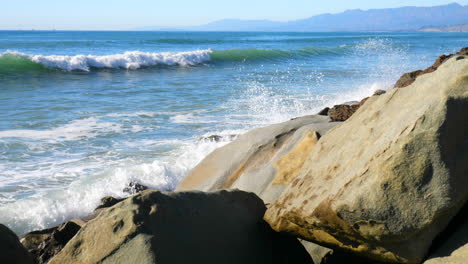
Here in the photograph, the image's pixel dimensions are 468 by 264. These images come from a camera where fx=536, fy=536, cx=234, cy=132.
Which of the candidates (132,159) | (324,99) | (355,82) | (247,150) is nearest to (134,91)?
(324,99)

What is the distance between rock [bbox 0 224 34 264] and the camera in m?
2.95

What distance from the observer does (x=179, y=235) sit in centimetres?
259

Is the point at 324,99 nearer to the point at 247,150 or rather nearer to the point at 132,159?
the point at 132,159

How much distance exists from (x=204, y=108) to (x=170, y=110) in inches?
28.1

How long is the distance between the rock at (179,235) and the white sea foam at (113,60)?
61.2ft

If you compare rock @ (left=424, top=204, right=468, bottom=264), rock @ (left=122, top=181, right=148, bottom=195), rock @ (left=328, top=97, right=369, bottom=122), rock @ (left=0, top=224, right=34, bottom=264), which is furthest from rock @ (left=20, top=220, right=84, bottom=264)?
rock @ (left=328, top=97, right=369, bottom=122)

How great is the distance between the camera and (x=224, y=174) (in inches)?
186

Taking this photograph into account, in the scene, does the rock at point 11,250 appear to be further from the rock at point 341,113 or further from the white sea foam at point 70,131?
the white sea foam at point 70,131

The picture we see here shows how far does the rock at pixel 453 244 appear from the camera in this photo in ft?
7.69

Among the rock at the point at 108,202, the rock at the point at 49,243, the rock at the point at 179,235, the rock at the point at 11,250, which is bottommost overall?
the rock at the point at 108,202

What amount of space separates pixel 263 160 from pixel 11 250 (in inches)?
88.3

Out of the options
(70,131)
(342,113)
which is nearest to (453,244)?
(342,113)

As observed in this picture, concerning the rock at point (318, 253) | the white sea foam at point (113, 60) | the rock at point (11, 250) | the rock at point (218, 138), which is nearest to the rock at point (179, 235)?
the rock at point (318, 253)

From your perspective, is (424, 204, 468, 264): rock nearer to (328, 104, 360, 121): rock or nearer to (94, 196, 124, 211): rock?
(328, 104, 360, 121): rock
